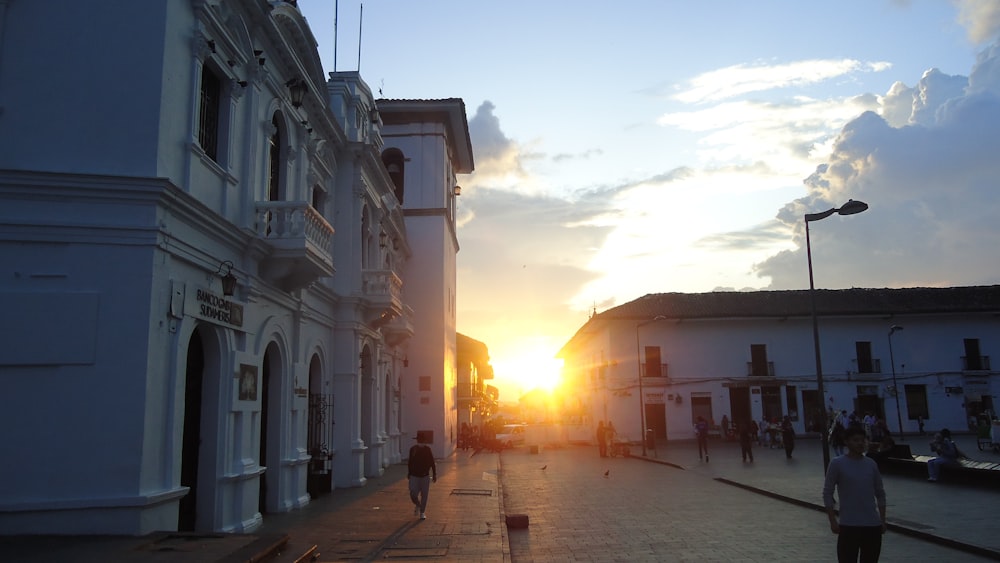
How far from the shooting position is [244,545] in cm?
816

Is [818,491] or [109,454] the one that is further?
[818,491]

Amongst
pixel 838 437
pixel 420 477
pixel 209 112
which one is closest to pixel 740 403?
pixel 838 437

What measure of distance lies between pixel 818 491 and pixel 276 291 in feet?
41.6

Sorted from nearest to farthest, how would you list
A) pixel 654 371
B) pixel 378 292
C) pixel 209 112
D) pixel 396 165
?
1. pixel 209 112
2. pixel 378 292
3. pixel 396 165
4. pixel 654 371

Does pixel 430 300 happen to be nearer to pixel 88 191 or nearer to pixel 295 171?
pixel 295 171

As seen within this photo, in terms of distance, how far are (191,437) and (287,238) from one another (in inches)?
139

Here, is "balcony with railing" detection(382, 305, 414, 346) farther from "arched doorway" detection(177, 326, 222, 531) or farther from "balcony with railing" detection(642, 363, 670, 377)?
"balcony with railing" detection(642, 363, 670, 377)

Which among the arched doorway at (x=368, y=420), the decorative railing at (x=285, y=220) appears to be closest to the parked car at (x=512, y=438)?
the arched doorway at (x=368, y=420)

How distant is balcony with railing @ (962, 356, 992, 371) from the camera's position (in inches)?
1715

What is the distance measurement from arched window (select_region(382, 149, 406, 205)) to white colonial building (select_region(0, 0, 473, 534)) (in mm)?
14448

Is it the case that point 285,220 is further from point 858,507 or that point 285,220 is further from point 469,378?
point 469,378

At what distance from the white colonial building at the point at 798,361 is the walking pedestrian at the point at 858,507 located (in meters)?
36.1

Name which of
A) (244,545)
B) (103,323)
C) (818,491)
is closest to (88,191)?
(103,323)

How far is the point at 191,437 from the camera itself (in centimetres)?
1054
